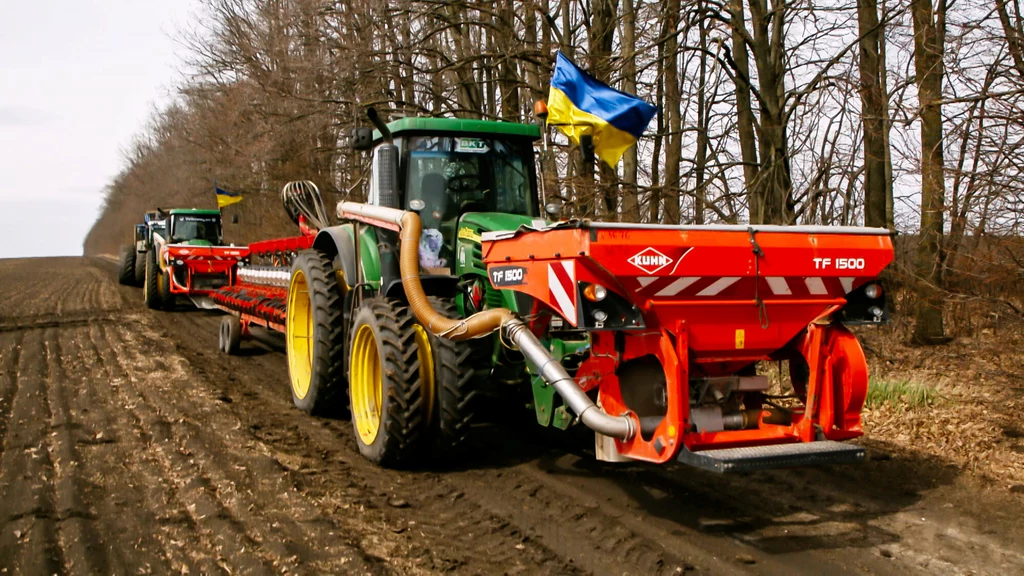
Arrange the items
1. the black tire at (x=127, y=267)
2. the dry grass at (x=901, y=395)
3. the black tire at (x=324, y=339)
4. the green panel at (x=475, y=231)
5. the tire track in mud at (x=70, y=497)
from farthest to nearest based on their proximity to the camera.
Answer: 1. the black tire at (x=127, y=267)
2. the dry grass at (x=901, y=395)
3. the black tire at (x=324, y=339)
4. the green panel at (x=475, y=231)
5. the tire track in mud at (x=70, y=497)

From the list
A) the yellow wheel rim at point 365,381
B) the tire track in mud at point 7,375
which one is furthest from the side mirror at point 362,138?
the tire track in mud at point 7,375

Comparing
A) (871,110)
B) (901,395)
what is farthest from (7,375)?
(871,110)

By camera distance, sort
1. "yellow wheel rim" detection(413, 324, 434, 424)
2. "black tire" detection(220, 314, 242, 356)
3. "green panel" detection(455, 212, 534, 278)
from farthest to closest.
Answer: "black tire" detection(220, 314, 242, 356)
"green panel" detection(455, 212, 534, 278)
"yellow wheel rim" detection(413, 324, 434, 424)

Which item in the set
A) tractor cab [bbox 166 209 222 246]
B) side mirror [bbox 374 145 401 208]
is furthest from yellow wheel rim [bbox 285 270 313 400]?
tractor cab [bbox 166 209 222 246]

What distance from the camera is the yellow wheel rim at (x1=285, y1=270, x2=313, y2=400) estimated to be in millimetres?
8898

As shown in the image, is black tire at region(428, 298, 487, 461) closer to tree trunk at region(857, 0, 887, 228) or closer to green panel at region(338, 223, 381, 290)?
green panel at region(338, 223, 381, 290)

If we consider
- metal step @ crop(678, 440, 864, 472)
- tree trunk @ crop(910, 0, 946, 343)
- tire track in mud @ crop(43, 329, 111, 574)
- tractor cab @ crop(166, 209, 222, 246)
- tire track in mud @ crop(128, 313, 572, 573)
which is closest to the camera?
metal step @ crop(678, 440, 864, 472)

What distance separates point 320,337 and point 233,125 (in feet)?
62.4

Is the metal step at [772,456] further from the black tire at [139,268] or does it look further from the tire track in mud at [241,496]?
the black tire at [139,268]

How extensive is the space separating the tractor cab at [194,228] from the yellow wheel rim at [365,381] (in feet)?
46.0

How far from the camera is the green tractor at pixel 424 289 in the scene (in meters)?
6.10

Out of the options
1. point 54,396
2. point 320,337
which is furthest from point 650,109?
point 54,396

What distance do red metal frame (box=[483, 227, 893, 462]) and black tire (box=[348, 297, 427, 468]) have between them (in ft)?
4.14

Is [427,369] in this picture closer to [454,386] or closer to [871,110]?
[454,386]
